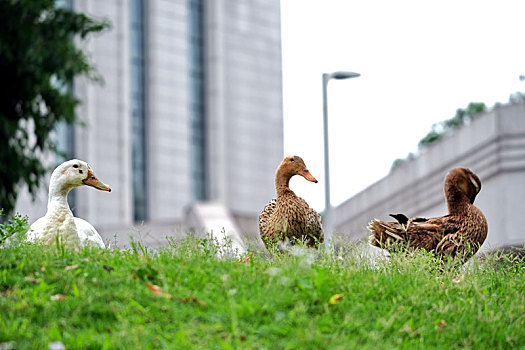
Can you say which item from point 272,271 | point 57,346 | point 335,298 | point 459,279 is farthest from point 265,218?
point 57,346

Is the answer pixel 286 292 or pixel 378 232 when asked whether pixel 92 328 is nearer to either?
pixel 286 292

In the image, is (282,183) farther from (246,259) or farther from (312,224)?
(246,259)

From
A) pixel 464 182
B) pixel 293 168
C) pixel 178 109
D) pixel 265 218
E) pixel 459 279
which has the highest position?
pixel 178 109

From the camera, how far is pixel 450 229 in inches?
395

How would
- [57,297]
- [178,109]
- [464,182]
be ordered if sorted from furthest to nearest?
[178,109]
[464,182]
[57,297]

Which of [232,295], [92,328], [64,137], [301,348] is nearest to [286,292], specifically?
[232,295]

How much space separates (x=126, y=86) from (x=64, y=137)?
6370 millimetres

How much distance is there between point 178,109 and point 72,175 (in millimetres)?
65035

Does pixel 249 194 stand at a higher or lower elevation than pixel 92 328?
lower

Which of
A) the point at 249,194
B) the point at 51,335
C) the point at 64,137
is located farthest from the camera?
the point at 249,194

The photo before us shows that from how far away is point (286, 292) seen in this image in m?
7.29

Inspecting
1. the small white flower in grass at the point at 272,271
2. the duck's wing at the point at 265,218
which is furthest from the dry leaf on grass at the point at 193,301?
the duck's wing at the point at 265,218

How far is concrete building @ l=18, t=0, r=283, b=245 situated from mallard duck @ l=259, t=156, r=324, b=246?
54039 millimetres

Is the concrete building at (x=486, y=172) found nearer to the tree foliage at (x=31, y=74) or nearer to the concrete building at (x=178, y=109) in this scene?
the tree foliage at (x=31, y=74)
